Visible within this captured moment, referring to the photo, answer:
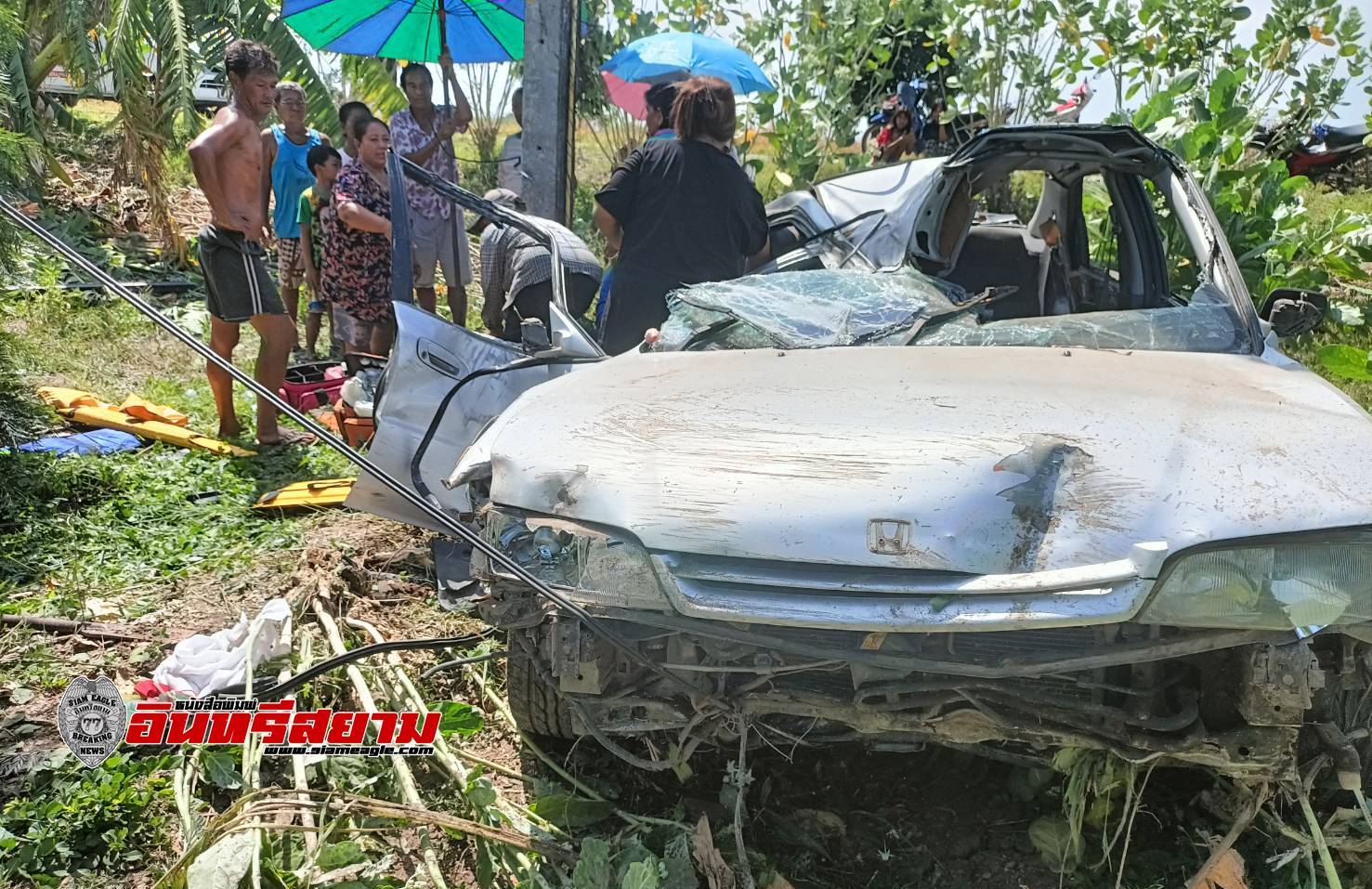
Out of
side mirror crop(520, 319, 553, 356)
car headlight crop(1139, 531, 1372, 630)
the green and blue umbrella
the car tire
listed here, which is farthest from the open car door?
the green and blue umbrella

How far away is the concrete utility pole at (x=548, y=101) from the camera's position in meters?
5.79

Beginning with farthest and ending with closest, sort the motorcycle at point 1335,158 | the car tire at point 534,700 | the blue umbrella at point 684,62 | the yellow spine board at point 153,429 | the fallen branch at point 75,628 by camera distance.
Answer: the motorcycle at point 1335,158, the blue umbrella at point 684,62, the yellow spine board at point 153,429, the fallen branch at point 75,628, the car tire at point 534,700

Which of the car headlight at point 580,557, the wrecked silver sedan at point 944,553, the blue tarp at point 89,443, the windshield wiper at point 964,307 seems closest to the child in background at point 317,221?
the blue tarp at point 89,443

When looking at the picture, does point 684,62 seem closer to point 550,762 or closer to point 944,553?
point 550,762

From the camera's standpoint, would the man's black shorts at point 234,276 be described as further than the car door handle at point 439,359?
Yes

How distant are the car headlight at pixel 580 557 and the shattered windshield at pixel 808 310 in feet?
3.99

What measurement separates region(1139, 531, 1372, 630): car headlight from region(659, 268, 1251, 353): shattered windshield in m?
1.32

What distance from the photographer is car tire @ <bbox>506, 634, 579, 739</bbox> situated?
2.92 meters

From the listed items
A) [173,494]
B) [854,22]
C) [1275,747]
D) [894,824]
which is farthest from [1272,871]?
[854,22]

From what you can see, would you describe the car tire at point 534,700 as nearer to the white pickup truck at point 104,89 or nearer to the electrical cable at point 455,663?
the electrical cable at point 455,663

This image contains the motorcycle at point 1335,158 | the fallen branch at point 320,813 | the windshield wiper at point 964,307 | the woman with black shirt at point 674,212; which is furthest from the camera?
the motorcycle at point 1335,158

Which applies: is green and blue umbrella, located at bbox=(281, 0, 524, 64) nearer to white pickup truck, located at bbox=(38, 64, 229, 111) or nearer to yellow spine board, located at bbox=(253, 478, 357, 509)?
white pickup truck, located at bbox=(38, 64, 229, 111)

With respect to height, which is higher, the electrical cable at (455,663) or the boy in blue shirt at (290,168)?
the boy in blue shirt at (290,168)

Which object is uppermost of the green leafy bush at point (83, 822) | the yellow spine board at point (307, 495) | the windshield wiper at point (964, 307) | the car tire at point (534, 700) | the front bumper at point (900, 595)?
the windshield wiper at point (964, 307)
